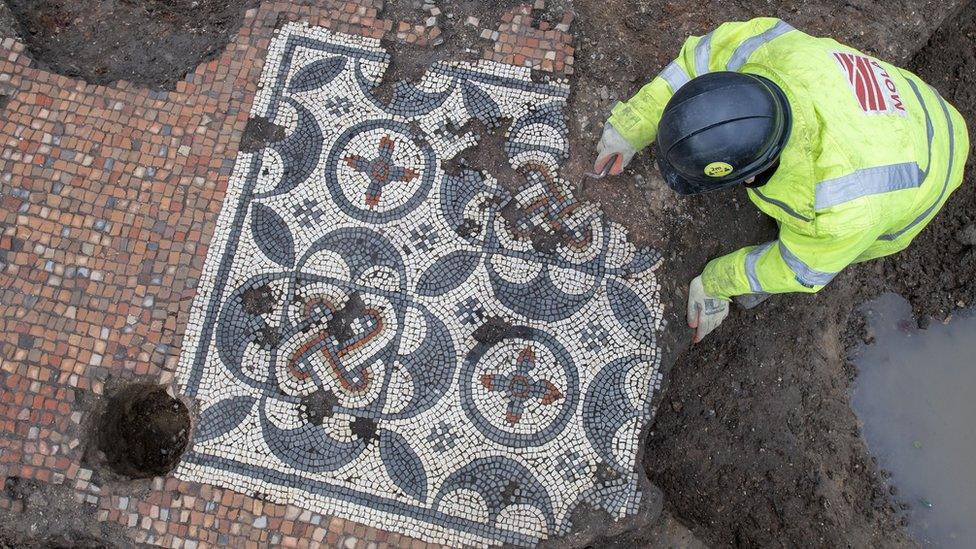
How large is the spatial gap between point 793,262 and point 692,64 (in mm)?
1330

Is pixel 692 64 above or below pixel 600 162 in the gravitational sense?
above

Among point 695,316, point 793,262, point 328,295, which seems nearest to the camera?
point 793,262

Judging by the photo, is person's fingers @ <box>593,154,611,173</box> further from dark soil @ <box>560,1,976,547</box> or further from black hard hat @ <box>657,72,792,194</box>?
black hard hat @ <box>657,72,792,194</box>

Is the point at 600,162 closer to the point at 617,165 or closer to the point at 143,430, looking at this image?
the point at 617,165

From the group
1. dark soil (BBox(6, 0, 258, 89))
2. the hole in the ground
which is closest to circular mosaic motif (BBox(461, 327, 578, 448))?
the hole in the ground

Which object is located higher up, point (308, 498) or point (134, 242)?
point (134, 242)

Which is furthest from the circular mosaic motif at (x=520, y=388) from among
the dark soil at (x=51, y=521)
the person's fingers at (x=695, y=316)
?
the dark soil at (x=51, y=521)

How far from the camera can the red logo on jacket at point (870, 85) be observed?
10.8 ft

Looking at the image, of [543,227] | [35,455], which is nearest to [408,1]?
[543,227]

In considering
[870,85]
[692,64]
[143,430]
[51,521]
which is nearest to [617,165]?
[692,64]

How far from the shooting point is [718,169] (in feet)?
10.8

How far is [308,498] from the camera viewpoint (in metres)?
4.70

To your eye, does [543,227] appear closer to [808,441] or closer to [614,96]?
[614,96]

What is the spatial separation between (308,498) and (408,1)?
4.07 metres
